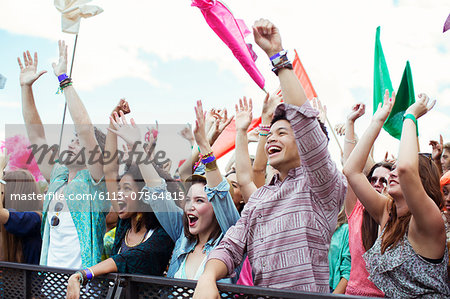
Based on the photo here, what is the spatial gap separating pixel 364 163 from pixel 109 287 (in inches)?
61.7

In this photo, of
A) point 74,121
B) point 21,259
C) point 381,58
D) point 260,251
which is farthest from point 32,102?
point 381,58

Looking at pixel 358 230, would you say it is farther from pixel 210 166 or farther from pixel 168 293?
pixel 168 293

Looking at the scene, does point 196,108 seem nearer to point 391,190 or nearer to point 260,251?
point 260,251

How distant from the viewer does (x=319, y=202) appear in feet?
7.38

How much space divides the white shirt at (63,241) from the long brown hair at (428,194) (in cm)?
210

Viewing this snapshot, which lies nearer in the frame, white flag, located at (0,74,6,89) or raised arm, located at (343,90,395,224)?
raised arm, located at (343,90,395,224)

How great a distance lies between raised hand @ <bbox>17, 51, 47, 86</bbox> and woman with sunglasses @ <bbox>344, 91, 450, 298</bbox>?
107 inches

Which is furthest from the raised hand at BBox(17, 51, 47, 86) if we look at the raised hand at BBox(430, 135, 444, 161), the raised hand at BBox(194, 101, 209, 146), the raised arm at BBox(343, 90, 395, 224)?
the raised hand at BBox(430, 135, 444, 161)

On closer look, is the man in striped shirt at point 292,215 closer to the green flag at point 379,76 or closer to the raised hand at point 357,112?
the raised hand at point 357,112

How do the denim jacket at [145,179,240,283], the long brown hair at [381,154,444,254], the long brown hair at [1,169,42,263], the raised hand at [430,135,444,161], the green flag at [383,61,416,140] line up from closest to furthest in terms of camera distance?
the long brown hair at [381,154,444,254] < the denim jacket at [145,179,240,283] < the long brown hair at [1,169,42,263] < the green flag at [383,61,416,140] < the raised hand at [430,135,444,161]

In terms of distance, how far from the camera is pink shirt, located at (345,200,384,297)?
295cm

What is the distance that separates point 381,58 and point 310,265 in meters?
4.19

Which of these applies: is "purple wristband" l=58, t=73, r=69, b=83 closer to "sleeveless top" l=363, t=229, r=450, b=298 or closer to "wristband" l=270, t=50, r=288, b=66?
"wristband" l=270, t=50, r=288, b=66

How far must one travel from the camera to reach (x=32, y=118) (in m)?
3.80
